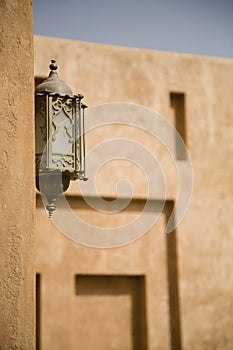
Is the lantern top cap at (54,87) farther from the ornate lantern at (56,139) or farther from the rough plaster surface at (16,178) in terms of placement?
the rough plaster surface at (16,178)

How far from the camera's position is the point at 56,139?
442cm

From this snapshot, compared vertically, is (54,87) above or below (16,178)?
above

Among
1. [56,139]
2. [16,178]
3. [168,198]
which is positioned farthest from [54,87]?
[168,198]

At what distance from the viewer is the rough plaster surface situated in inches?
110

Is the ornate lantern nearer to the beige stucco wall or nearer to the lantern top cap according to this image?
the lantern top cap

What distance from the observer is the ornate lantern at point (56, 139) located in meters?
4.36

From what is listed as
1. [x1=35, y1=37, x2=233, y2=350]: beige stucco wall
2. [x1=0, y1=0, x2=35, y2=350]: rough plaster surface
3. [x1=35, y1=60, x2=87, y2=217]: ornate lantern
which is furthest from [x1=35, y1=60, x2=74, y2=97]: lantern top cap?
[x1=35, y1=37, x2=233, y2=350]: beige stucco wall

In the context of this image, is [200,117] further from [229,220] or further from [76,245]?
[76,245]

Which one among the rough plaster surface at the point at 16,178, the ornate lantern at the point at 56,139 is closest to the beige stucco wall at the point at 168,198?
the ornate lantern at the point at 56,139

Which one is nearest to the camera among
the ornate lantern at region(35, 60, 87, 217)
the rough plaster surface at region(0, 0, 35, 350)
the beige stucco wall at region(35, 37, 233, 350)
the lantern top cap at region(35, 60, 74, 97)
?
the rough plaster surface at region(0, 0, 35, 350)

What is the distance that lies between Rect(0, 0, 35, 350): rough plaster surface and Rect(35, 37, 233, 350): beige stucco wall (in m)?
4.32

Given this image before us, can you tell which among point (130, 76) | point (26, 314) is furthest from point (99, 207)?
point (26, 314)

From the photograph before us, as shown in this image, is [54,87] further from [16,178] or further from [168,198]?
[168,198]

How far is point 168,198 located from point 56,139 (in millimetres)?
3563
